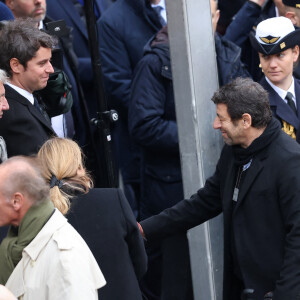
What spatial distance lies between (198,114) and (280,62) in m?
0.82

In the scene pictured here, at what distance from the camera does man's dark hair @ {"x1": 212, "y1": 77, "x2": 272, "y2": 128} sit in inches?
190

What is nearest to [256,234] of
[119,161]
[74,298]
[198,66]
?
[198,66]

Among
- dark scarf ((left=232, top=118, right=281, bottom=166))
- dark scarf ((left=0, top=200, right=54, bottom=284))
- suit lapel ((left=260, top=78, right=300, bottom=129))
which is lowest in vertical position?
suit lapel ((left=260, top=78, right=300, bottom=129))

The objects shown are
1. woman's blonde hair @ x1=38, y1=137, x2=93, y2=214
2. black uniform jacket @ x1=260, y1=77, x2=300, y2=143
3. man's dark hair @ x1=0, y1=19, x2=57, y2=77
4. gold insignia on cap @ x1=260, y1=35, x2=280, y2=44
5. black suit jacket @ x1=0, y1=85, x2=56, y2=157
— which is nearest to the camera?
woman's blonde hair @ x1=38, y1=137, x2=93, y2=214

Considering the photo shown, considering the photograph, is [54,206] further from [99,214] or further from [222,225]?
[222,225]

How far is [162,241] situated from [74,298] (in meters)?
1.86

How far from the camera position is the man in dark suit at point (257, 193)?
4660 mm

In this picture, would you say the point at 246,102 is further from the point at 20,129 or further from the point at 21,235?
the point at 21,235

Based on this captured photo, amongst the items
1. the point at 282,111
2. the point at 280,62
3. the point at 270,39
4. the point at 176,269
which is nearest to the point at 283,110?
the point at 282,111

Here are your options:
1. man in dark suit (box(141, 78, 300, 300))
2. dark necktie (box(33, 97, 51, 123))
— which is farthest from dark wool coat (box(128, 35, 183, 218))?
man in dark suit (box(141, 78, 300, 300))

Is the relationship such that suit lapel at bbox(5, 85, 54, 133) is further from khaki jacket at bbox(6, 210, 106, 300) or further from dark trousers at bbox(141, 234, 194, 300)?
khaki jacket at bbox(6, 210, 106, 300)

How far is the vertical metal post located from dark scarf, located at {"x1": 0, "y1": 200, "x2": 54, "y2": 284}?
1598 mm

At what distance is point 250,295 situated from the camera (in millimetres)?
4852

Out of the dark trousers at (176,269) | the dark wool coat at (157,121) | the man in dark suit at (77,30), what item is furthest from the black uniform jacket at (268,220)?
the man in dark suit at (77,30)
